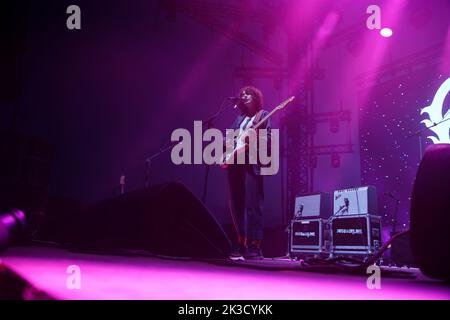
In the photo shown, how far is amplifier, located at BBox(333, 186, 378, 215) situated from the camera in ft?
18.7

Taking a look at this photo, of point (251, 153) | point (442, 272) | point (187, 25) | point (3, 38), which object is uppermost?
point (187, 25)

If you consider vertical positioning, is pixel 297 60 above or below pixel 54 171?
above

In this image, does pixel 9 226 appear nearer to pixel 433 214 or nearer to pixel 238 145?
pixel 433 214

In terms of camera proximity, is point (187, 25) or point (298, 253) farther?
point (187, 25)

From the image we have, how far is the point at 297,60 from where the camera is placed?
8094 mm

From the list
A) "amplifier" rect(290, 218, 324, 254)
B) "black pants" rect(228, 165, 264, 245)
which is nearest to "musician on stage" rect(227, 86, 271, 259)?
"black pants" rect(228, 165, 264, 245)

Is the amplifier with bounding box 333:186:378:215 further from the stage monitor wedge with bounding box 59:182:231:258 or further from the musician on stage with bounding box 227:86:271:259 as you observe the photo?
the stage monitor wedge with bounding box 59:182:231:258

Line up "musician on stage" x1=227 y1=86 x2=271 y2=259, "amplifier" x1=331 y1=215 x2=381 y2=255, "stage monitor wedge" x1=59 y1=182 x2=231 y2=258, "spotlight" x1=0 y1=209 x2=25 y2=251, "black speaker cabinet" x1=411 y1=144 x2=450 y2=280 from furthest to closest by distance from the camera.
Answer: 1. "amplifier" x1=331 y1=215 x2=381 y2=255
2. "musician on stage" x1=227 y1=86 x2=271 y2=259
3. "stage monitor wedge" x1=59 y1=182 x2=231 y2=258
4. "spotlight" x1=0 y1=209 x2=25 y2=251
5. "black speaker cabinet" x1=411 y1=144 x2=450 y2=280

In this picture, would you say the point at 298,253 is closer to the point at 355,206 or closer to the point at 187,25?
the point at 355,206

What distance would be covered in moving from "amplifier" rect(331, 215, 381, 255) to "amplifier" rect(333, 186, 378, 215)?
132 mm

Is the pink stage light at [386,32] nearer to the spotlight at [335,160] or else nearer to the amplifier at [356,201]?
the spotlight at [335,160]

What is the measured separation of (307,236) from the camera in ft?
20.8
